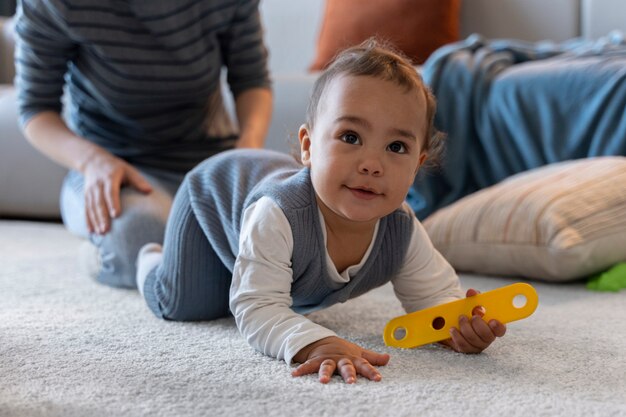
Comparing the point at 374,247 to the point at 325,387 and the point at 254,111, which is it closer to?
the point at 325,387

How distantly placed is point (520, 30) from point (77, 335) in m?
1.63

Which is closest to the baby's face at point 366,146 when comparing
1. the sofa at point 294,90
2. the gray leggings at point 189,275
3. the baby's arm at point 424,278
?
the baby's arm at point 424,278

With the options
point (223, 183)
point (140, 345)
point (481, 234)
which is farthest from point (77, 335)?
point (481, 234)

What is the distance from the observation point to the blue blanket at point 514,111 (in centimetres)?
167

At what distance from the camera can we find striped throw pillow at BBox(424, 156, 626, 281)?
1354 millimetres

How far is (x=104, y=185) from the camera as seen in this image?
1.37 meters

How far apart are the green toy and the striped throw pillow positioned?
20 millimetres

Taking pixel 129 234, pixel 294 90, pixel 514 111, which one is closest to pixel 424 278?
pixel 129 234

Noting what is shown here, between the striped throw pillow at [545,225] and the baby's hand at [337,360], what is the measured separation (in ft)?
1.93

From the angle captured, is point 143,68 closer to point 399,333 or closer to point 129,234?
point 129,234

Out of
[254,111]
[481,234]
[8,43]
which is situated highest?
[254,111]

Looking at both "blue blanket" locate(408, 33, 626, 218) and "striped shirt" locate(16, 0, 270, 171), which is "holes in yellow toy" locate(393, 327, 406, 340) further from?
"blue blanket" locate(408, 33, 626, 218)

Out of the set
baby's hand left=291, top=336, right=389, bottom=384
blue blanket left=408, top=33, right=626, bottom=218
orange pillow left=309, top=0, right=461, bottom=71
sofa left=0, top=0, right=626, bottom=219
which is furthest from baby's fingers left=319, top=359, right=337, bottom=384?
orange pillow left=309, top=0, right=461, bottom=71

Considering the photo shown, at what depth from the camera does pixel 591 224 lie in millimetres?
1361
